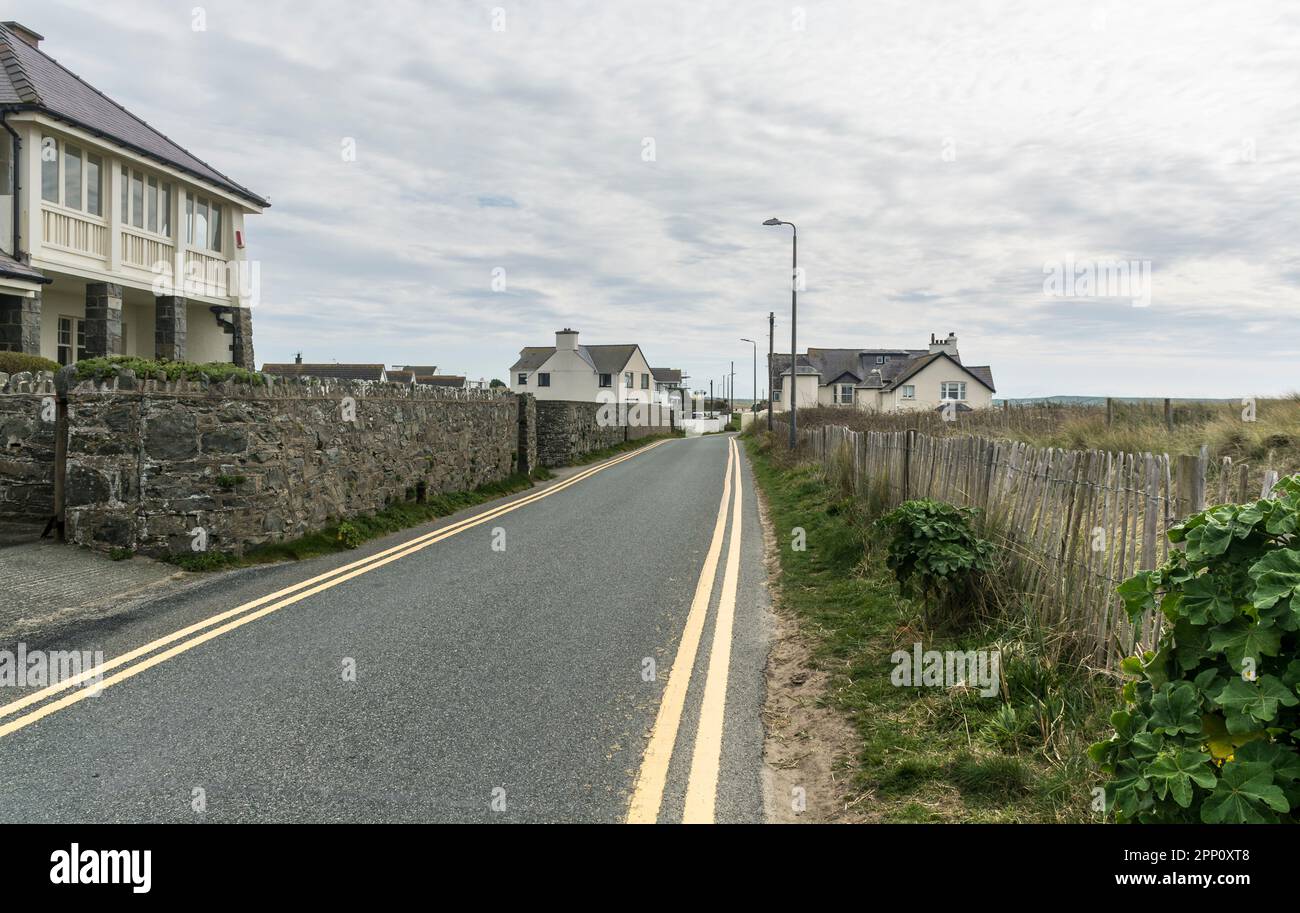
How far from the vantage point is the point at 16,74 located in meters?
16.4

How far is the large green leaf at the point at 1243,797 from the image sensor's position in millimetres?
2326

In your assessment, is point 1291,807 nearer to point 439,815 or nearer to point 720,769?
point 720,769

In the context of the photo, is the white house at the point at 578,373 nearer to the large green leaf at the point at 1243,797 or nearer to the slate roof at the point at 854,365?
the slate roof at the point at 854,365

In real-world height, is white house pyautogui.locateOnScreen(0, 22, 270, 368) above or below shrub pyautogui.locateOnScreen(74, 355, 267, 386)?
above

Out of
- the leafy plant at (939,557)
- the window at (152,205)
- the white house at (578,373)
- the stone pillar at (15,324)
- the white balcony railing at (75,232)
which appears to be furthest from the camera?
the white house at (578,373)

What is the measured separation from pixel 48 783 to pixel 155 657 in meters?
2.14

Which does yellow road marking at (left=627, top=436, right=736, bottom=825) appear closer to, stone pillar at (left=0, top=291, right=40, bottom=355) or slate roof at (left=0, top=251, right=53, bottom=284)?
slate roof at (left=0, top=251, right=53, bottom=284)

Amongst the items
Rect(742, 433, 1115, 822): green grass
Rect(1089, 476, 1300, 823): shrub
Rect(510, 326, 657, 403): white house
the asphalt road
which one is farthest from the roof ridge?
Rect(510, 326, 657, 403): white house

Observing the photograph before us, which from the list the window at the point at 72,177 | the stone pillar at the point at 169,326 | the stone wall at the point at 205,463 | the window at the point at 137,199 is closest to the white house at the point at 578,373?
the stone pillar at the point at 169,326

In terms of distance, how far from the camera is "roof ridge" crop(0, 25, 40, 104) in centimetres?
1533

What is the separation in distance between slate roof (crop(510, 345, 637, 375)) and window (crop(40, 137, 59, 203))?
56.2 metres

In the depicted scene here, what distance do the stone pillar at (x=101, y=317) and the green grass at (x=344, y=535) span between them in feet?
28.3

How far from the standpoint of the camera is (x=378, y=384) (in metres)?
13.7
